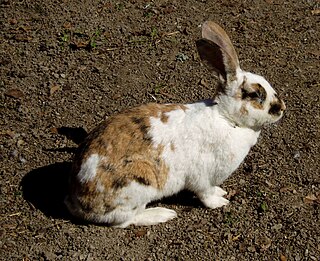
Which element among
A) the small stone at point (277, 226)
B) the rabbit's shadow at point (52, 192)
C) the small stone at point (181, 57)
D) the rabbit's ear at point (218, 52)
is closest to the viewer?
the rabbit's ear at point (218, 52)

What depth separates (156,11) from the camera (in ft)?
24.9

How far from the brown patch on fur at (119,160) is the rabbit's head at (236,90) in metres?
0.55

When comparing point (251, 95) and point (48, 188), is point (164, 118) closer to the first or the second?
point (251, 95)

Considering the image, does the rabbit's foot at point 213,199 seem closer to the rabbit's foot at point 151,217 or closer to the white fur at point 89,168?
the rabbit's foot at point 151,217

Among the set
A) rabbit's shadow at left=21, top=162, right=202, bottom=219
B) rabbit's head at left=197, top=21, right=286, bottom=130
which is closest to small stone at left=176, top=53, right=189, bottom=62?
rabbit's shadow at left=21, top=162, right=202, bottom=219

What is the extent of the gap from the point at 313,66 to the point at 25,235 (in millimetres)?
3919

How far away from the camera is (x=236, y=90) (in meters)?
4.61

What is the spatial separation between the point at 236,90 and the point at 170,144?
695mm

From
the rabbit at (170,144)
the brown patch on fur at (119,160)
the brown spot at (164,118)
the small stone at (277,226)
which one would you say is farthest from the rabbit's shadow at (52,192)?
the brown spot at (164,118)

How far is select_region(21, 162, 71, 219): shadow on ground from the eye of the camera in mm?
5078

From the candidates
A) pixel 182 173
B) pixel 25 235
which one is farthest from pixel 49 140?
pixel 182 173

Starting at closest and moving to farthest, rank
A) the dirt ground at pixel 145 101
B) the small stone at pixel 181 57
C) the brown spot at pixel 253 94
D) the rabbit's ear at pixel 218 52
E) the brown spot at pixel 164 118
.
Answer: the rabbit's ear at pixel 218 52 < the brown spot at pixel 253 94 < the brown spot at pixel 164 118 < the dirt ground at pixel 145 101 < the small stone at pixel 181 57

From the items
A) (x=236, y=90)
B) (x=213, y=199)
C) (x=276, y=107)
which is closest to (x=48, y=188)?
(x=213, y=199)

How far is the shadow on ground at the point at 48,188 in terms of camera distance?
16.7 feet
